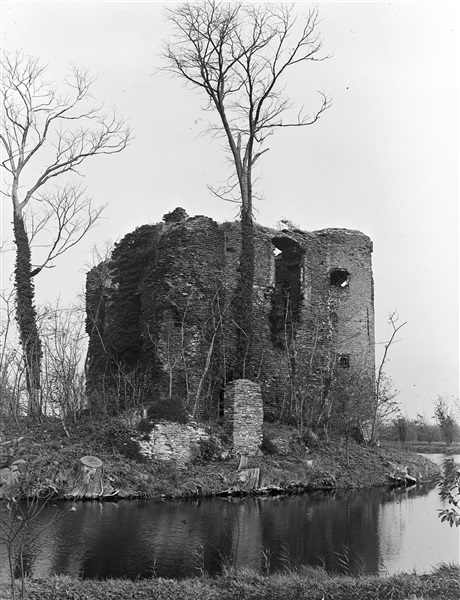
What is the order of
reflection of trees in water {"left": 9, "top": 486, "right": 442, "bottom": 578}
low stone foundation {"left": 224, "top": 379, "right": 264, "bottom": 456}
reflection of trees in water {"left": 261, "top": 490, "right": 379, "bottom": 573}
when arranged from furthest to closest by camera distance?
low stone foundation {"left": 224, "top": 379, "right": 264, "bottom": 456}
reflection of trees in water {"left": 261, "top": 490, "right": 379, "bottom": 573}
reflection of trees in water {"left": 9, "top": 486, "right": 442, "bottom": 578}

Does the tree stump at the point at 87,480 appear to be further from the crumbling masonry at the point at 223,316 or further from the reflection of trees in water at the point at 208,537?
the crumbling masonry at the point at 223,316

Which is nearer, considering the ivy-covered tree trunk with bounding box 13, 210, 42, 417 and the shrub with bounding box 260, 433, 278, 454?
the shrub with bounding box 260, 433, 278, 454

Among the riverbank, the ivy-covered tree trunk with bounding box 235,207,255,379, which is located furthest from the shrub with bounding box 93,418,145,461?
the ivy-covered tree trunk with bounding box 235,207,255,379

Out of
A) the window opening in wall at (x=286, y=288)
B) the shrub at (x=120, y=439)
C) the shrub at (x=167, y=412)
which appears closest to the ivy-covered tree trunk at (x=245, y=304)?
the window opening in wall at (x=286, y=288)

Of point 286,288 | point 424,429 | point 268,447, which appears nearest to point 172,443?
point 268,447

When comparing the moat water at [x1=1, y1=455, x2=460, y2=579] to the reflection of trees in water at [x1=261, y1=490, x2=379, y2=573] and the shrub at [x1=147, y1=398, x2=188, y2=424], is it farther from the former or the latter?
the shrub at [x1=147, y1=398, x2=188, y2=424]

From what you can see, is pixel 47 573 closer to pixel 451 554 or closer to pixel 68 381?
pixel 451 554

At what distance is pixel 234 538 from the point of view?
10.7m

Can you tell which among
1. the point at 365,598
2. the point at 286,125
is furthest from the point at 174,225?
the point at 365,598

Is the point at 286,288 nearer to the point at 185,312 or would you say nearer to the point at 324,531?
the point at 185,312

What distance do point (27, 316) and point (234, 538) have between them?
14.1 meters

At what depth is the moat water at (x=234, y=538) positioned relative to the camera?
882 cm

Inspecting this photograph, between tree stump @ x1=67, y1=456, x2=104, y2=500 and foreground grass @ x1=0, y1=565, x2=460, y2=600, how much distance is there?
772 cm

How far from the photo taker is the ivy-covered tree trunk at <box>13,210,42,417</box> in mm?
21094
